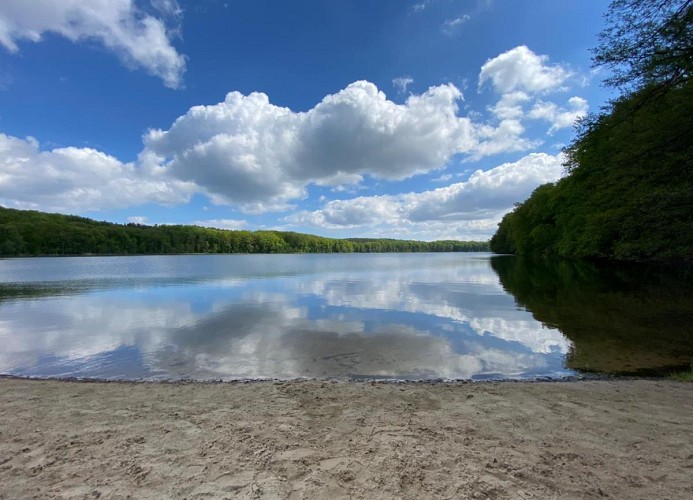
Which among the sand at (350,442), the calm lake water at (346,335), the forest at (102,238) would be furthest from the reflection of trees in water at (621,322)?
the forest at (102,238)

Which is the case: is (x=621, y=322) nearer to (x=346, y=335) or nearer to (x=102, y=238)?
(x=346, y=335)

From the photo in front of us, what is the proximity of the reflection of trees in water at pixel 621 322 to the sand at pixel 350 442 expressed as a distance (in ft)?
9.64

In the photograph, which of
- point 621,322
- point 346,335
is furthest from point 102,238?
point 621,322

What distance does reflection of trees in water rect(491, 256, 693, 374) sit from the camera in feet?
30.2

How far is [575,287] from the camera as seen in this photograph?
2508 centimetres

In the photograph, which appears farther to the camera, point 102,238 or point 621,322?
point 102,238

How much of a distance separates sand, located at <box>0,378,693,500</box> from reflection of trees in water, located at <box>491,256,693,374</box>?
2939mm

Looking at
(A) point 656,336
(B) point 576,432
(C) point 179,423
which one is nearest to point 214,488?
(C) point 179,423

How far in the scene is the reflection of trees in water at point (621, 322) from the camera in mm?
9203

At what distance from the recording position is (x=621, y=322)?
13.6m

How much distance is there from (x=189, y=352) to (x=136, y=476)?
7.22m

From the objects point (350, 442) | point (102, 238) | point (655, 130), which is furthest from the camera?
point (102, 238)

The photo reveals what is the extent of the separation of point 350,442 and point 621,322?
46.1 feet

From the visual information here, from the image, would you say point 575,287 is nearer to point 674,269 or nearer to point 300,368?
point 674,269
